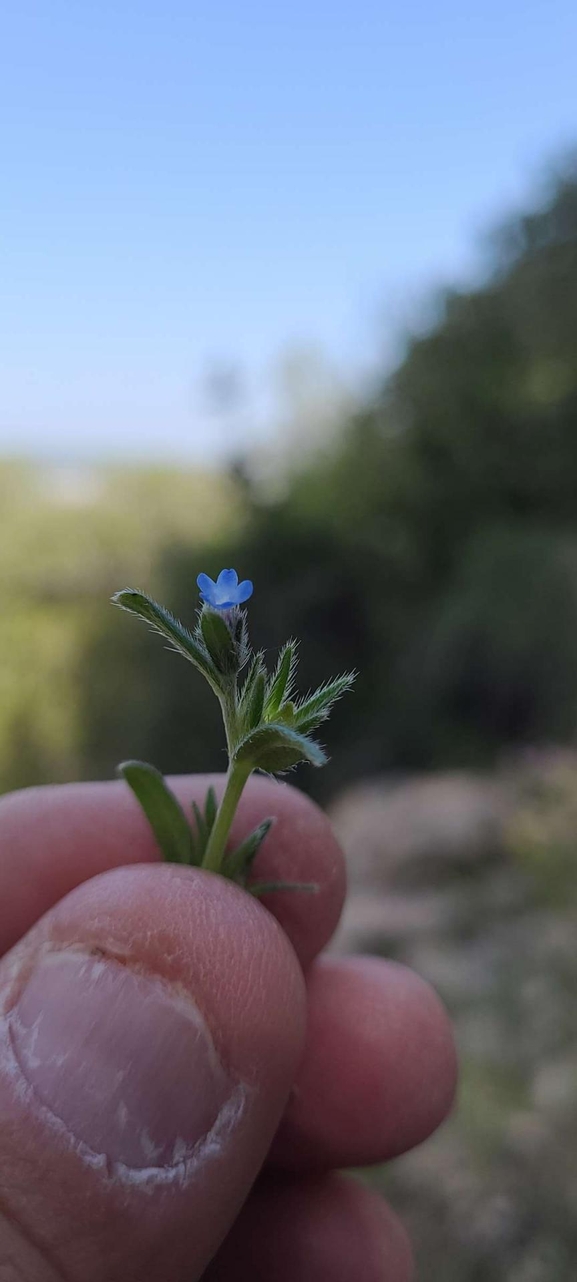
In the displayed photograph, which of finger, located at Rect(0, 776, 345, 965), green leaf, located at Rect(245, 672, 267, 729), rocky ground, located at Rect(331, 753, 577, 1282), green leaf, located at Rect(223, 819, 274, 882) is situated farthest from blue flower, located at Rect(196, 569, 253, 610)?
rocky ground, located at Rect(331, 753, 577, 1282)

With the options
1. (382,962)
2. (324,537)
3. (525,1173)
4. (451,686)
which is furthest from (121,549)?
(382,962)

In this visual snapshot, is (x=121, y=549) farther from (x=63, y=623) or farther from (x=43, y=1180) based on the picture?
(x=43, y=1180)

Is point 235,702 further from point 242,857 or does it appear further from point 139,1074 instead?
point 139,1074

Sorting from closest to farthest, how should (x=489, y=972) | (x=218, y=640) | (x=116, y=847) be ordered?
(x=218, y=640) → (x=116, y=847) → (x=489, y=972)

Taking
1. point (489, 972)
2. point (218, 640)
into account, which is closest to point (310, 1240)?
point (218, 640)

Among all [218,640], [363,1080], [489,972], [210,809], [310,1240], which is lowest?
[489,972]

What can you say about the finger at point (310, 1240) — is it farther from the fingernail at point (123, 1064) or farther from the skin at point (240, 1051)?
the fingernail at point (123, 1064)

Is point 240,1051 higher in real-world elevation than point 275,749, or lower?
lower
